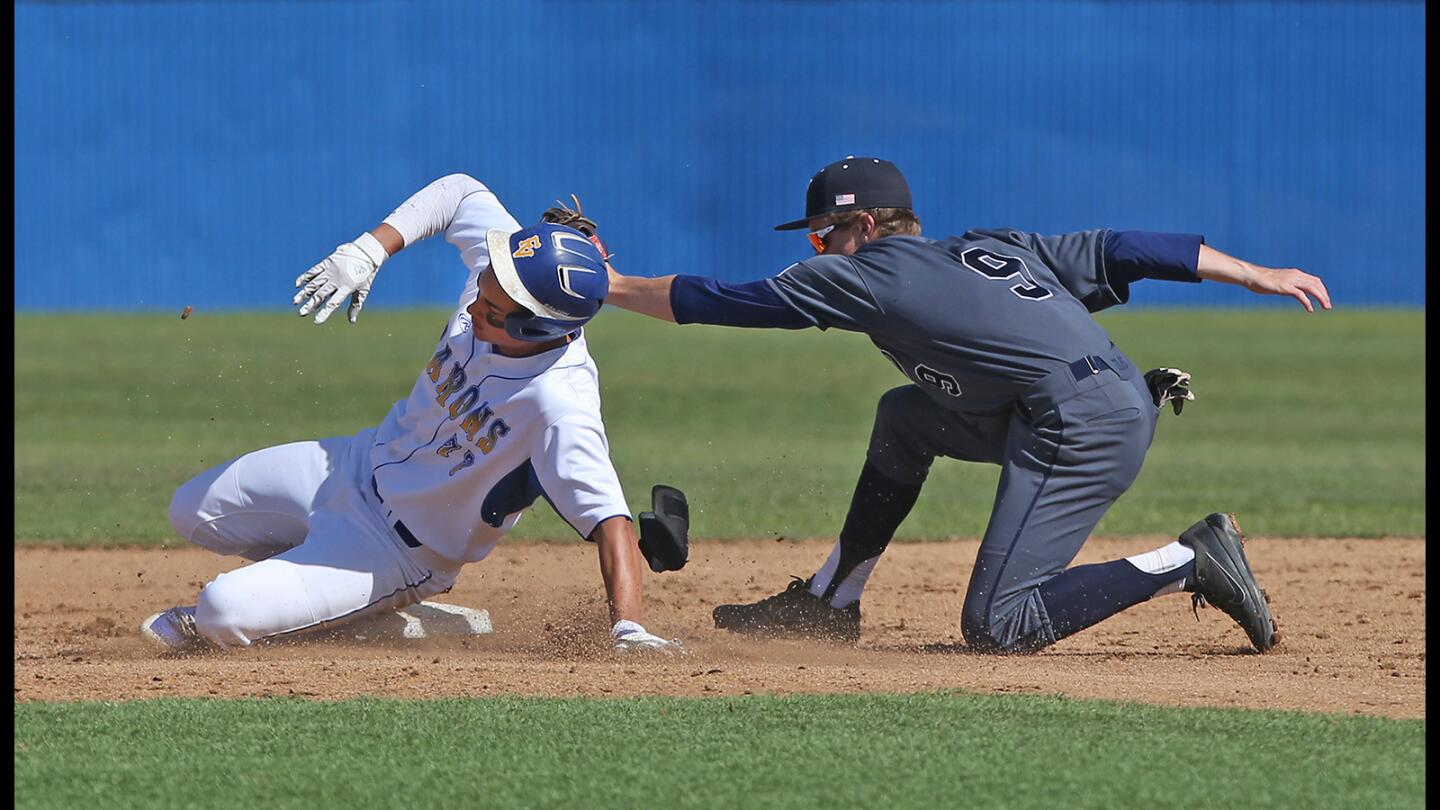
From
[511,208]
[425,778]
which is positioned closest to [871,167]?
[425,778]

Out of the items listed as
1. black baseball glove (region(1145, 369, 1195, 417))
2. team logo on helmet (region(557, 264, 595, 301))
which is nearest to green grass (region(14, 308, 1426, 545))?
black baseball glove (region(1145, 369, 1195, 417))

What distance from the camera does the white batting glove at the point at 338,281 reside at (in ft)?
16.7

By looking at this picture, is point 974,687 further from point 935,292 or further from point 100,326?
point 100,326

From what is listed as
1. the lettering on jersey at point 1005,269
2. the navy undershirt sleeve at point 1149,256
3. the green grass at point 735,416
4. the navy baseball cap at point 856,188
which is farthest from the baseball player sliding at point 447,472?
the green grass at point 735,416

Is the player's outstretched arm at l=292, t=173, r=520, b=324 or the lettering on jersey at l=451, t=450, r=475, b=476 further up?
the player's outstretched arm at l=292, t=173, r=520, b=324

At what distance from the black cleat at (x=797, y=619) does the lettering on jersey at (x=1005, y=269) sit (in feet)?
4.17

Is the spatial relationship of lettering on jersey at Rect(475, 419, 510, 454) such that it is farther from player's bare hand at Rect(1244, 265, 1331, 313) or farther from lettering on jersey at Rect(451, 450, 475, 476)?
player's bare hand at Rect(1244, 265, 1331, 313)

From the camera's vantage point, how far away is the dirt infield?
457 cm

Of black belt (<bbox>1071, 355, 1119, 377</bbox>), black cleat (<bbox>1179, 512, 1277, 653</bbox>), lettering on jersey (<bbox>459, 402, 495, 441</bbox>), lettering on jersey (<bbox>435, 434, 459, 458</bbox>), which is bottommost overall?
black cleat (<bbox>1179, 512, 1277, 653</bbox>)

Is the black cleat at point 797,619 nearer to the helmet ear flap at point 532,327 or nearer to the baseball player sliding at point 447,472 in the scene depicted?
the baseball player sliding at point 447,472

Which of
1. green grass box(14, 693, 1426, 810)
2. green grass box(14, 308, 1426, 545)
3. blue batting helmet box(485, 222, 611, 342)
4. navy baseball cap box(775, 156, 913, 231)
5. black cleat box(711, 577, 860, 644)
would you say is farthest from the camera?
green grass box(14, 308, 1426, 545)

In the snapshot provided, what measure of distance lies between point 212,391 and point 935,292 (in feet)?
45.1

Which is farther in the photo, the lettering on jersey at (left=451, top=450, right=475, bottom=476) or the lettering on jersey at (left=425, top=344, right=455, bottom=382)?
the lettering on jersey at (left=425, top=344, right=455, bottom=382)

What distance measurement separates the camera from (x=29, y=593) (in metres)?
7.02
